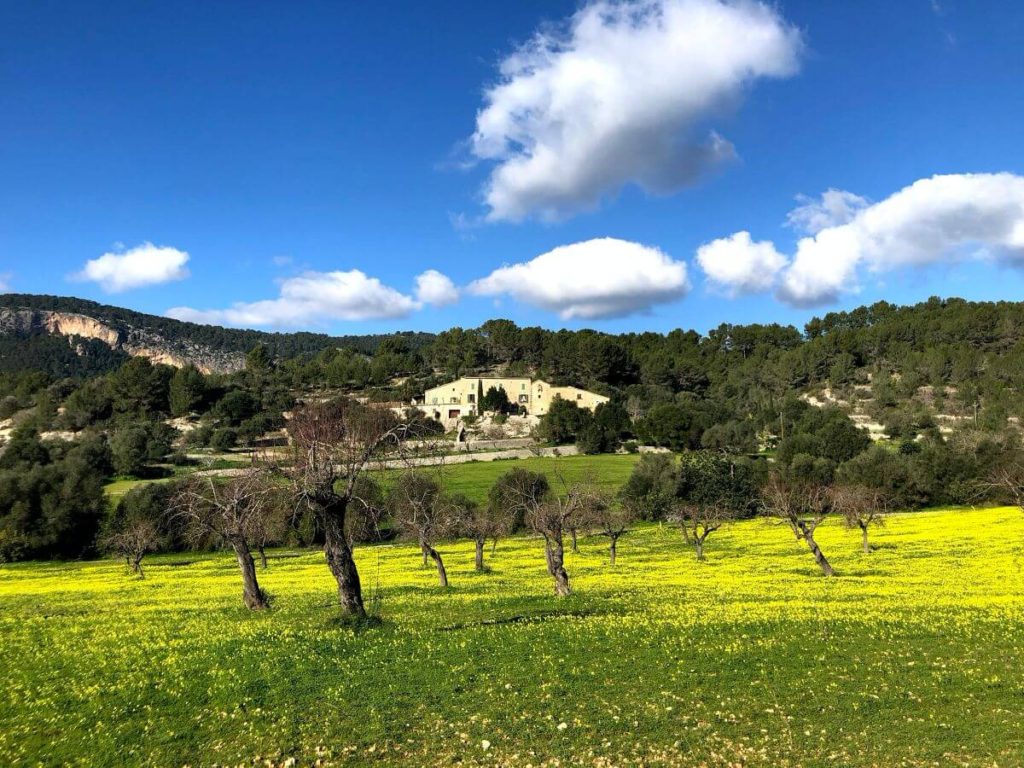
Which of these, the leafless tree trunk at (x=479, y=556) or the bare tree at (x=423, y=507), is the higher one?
the bare tree at (x=423, y=507)

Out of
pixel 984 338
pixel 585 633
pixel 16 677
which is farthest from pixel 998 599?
pixel 984 338

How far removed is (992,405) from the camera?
13538cm

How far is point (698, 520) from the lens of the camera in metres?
75.8

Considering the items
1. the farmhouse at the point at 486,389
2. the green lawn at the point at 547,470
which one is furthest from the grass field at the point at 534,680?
the farmhouse at the point at 486,389

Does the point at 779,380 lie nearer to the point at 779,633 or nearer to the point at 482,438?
the point at 482,438

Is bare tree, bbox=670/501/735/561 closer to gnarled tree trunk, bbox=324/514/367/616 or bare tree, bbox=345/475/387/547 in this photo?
bare tree, bbox=345/475/387/547

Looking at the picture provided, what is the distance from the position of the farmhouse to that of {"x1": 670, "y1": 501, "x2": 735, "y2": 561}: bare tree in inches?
3710

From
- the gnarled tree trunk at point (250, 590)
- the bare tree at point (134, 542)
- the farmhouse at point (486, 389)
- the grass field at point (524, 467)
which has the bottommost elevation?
the bare tree at point (134, 542)

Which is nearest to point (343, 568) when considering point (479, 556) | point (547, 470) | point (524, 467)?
point (479, 556)

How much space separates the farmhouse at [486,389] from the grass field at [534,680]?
500ft

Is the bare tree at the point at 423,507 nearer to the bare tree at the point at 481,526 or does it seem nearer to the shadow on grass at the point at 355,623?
the bare tree at the point at 481,526

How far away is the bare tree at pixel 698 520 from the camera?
176ft

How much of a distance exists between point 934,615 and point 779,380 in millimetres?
184940

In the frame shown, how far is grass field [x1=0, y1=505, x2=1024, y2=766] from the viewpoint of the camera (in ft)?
37.9
